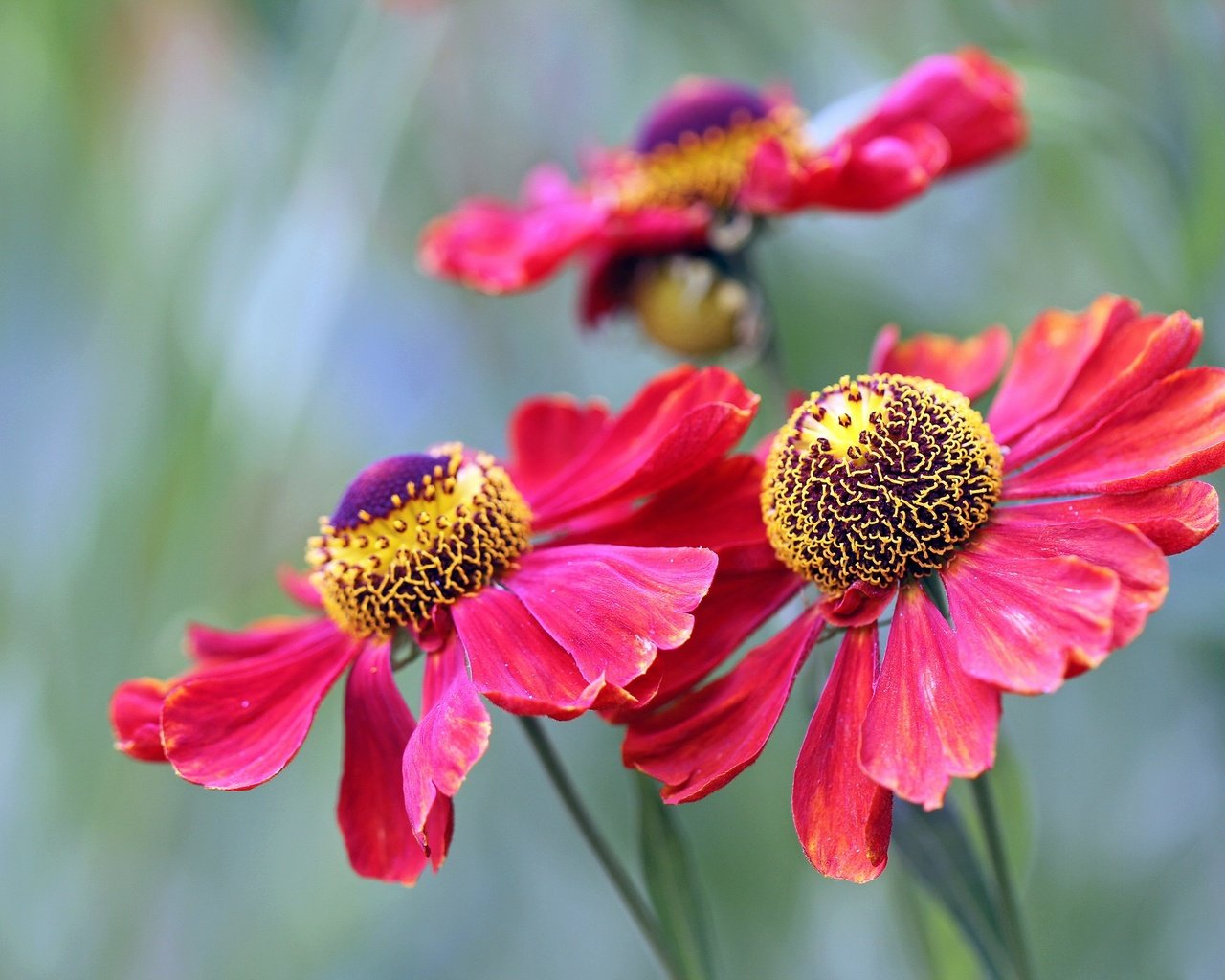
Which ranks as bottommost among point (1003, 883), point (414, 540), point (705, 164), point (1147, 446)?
point (1003, 883)

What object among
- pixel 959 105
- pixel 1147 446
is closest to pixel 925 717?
pixel 1147 446

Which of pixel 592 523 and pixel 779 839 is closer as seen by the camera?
pixel 592 523

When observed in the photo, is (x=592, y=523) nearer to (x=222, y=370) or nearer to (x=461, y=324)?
(x=222, y=370)

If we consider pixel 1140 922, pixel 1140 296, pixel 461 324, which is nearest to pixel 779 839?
pixel 1140 922

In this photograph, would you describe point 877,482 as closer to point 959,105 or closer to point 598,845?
point 598,845

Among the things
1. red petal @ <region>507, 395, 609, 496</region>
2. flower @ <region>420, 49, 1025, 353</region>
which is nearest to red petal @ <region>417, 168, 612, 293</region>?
flower @ <region>420, 49, 1025, 353</region>

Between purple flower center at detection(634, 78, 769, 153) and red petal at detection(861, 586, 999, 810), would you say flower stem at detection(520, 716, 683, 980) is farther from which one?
purple flower center at detection(634, 78, 769, 153)

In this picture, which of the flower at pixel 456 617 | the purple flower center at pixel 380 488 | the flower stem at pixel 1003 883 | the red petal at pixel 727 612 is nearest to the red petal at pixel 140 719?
the flower at pixel 456 617
